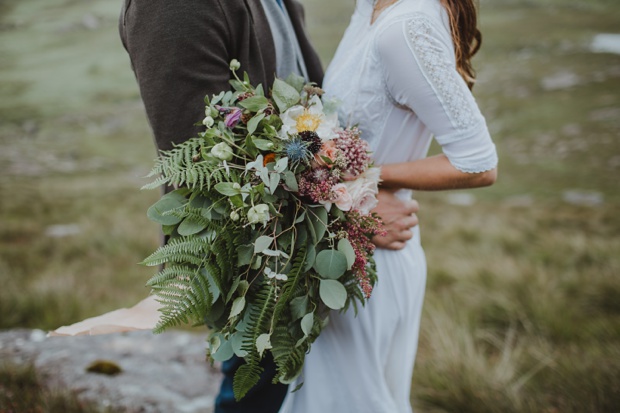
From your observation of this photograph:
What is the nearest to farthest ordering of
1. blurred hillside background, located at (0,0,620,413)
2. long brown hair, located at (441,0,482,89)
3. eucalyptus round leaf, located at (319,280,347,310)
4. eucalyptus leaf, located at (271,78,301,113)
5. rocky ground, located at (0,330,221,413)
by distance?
eucalyptus round leaf, located at (319,280,347,310), eucalyptus leaf, located at (271,78,301,113), long brown hair, located at (441,0,482,89), rocky ground, located at (0,330,221,413), blurred hillside background, located at (0,0,620,413)

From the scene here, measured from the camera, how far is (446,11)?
5.03 feet

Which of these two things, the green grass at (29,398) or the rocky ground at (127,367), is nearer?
the green grass at (29,398)

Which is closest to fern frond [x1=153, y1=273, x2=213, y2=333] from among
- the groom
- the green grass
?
the groom

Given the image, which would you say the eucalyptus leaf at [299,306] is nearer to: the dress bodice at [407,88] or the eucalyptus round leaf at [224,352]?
the eucalyptus round leaf at [224,352]

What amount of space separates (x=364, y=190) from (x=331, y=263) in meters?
0.25

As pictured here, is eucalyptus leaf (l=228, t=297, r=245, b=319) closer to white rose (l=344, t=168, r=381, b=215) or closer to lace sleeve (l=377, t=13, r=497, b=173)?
white rose (l=344, t=168, r=381, b=215)

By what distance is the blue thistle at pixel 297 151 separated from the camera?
1.28 meters

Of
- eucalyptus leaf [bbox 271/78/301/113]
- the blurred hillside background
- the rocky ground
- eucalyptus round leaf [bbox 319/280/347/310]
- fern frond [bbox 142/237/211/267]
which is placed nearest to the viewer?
fern frond [bbox 142/237/211/267]

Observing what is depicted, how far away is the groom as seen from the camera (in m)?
1.36

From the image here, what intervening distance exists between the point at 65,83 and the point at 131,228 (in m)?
12.4

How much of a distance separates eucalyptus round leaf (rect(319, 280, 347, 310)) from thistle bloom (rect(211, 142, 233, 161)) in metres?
0.45

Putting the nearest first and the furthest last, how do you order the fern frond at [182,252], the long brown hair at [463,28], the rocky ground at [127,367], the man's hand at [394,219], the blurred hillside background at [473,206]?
1. the fern frond at [182,252]
2. the long brown hair at [463,28]
3. the man's hand at [394,219]
4. the rocky ground at [127,367]
5. the blurred hillside background at [473,206]

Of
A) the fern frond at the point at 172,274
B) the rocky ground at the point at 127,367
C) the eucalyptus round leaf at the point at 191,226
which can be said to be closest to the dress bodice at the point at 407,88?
the eucalyptus round leaf at the point at 191,226

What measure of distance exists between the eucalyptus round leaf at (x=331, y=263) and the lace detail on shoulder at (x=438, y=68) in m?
0.62
